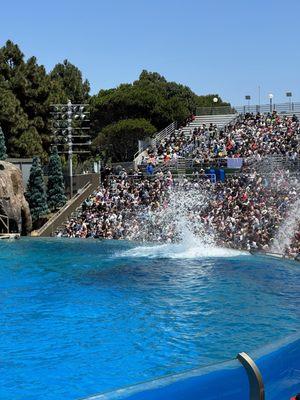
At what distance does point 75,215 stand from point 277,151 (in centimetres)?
1059

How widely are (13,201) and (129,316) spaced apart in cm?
1833

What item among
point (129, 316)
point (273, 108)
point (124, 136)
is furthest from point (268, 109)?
point (129, 316)

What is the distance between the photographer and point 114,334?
9664mm

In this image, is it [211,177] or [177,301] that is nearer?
[177,301]

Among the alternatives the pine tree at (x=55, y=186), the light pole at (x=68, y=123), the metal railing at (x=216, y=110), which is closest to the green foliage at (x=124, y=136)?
the metal railing at (x=216, y=110)

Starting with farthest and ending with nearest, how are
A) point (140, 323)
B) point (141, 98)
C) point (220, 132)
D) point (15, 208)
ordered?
point (141, 98)
point (220, 132)
point (15, 208)
point (140, 323)

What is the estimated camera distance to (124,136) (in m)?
44.5

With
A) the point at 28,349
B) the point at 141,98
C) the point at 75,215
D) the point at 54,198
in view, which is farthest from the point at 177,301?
the point at 141,98

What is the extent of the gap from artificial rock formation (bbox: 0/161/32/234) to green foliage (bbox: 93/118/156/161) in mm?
15933

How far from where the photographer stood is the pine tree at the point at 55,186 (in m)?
31.8

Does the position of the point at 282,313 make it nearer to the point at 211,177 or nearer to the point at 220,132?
the point at 211,177

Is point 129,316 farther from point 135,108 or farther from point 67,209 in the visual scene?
point 135,108

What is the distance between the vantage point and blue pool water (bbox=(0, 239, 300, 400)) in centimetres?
797

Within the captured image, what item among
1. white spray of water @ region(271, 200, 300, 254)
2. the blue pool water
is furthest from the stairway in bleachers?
the blue pool water
